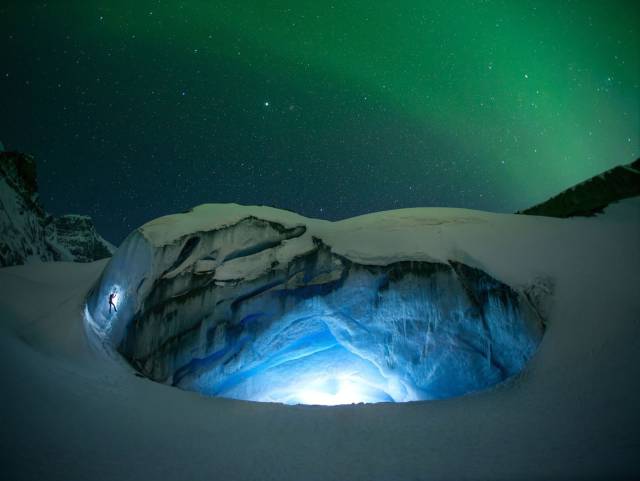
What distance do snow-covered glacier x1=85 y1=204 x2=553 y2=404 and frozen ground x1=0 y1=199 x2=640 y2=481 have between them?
107cm

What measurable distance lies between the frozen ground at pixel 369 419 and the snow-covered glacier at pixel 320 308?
107 centimetres

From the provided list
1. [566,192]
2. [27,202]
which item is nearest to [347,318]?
[566,192]

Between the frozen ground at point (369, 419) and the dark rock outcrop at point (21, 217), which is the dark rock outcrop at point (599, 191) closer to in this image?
the frozen ground at point (369, 419)

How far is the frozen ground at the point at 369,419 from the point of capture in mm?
5859

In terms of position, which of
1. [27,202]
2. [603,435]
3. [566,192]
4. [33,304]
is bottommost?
[603,435]

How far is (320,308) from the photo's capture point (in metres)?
12.1

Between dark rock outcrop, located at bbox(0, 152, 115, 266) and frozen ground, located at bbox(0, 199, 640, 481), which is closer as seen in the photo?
frozen ground, located at bbox(0, 199, 640, 481)

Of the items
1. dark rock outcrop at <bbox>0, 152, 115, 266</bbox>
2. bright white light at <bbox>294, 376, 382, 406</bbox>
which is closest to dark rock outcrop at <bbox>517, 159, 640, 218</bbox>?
bright white light at <bbox>294, 376, 382, 406</bbox>

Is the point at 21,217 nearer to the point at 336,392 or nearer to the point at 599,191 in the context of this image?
the point at 336,392

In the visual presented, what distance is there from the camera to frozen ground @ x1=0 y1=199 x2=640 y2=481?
5.86 meters

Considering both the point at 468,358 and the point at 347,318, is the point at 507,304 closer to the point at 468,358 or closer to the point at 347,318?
the point at 468,358

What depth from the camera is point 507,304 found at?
410 inches

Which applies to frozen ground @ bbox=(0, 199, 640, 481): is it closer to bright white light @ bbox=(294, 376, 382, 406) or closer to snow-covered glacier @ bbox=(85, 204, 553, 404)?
snow-covered glacier @ bbox=(85, 204, 553, 404)

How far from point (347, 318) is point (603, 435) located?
693 cm
